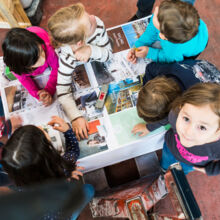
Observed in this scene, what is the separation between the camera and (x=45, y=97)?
860 mm

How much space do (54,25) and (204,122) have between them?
669 mm

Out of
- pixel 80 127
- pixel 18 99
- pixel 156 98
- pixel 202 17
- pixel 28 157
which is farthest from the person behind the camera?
pixel 202 17

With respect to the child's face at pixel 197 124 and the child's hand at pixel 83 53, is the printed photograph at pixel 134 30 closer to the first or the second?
the child's hand at pixel 83 53

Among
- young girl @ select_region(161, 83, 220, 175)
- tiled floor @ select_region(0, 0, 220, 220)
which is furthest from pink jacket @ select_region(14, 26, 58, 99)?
tiled floor @ select_region(0, 0, 220, 220)

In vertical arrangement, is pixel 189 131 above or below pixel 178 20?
below

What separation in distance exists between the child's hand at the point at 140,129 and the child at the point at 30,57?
16.8 inches

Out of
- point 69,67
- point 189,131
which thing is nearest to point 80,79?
point 69,67

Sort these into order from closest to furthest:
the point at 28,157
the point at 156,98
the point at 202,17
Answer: the point at 28,157
the point at 156,98
the point at 202,17

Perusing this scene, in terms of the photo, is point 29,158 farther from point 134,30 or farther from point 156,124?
point 134,30

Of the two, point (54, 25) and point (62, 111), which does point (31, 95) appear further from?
point (54, 25)

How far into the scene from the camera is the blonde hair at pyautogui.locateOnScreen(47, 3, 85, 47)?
2.42ft

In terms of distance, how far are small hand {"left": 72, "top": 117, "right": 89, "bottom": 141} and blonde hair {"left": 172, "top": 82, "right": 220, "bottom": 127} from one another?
0.40 meters

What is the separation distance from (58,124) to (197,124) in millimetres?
537

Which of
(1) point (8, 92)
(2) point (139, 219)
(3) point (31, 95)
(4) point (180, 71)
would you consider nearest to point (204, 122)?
(4) point (180, 71)
